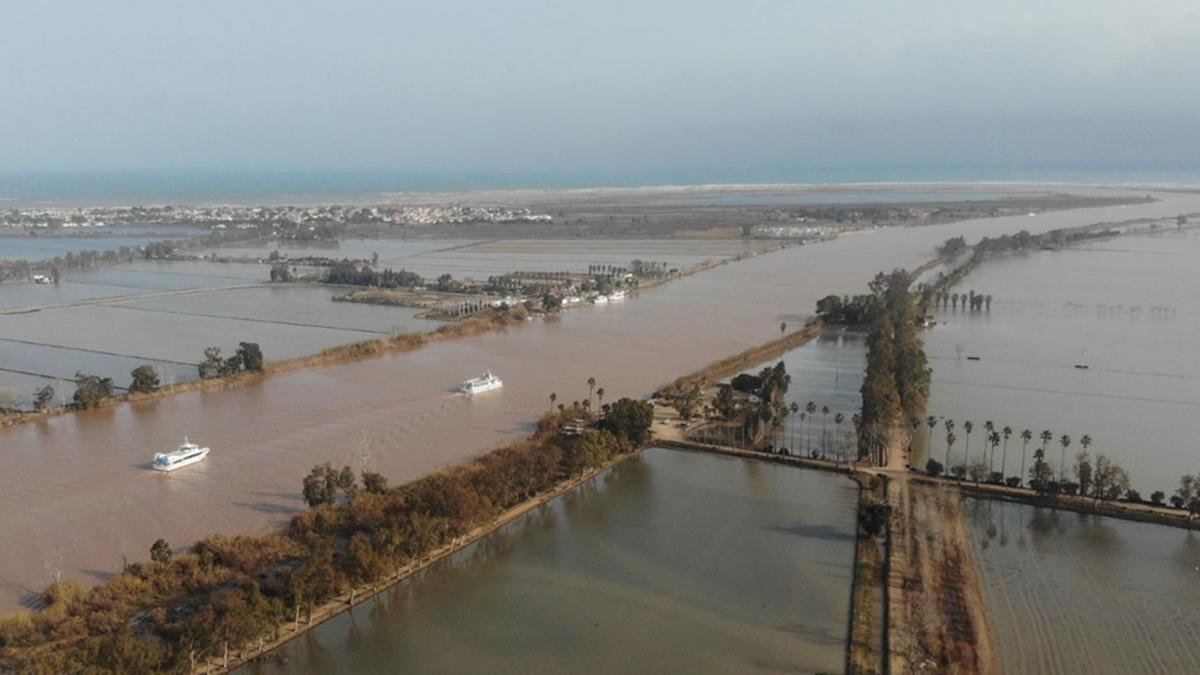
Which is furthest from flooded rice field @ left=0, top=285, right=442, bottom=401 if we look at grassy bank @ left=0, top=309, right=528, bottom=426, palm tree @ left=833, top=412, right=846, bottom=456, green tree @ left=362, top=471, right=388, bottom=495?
palm tree @ left=833, top=412, right=846, bottom=456

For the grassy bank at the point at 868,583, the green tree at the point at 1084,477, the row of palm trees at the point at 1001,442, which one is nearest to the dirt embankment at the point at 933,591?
the grassy bank at the point at 868,583

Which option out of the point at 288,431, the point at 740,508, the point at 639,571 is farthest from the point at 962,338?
the point at 288,431

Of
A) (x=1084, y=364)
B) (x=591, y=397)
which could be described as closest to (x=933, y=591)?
(x=591, y=397)

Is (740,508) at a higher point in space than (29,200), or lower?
lower

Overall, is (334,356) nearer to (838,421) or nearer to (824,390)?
(824,390)

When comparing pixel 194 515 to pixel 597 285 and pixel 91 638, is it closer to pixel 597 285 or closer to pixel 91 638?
pixel 91 638

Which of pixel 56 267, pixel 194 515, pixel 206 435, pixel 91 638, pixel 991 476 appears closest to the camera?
pixel 91 638
